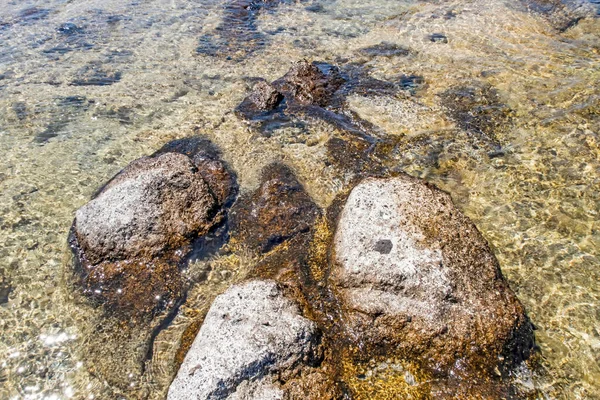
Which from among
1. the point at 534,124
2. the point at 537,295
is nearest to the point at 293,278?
the point at 537,295

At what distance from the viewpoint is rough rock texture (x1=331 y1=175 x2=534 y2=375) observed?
3648mm

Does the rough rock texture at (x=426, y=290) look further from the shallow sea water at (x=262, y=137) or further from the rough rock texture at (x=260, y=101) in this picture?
the rough rock texture at (x=260, y=101)

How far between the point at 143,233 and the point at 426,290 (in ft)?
9.91

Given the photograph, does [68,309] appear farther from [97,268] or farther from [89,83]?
[89,83]

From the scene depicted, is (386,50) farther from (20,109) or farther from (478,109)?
(20,109)

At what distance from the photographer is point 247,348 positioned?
11.2 ft

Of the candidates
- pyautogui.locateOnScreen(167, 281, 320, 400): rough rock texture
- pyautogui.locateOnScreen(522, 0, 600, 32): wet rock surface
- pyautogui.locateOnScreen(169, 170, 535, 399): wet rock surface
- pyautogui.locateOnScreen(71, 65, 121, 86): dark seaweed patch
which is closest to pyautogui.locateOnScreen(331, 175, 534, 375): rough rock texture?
pyautogui.locateOnScreen(169, 170, 535, 399): wet rock surface

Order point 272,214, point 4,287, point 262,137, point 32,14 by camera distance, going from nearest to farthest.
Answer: point 4,287, point 272,214, point 262,137, point 32,14

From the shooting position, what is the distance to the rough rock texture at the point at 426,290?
3.65 metres

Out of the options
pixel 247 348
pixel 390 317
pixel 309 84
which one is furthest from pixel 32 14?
pixel 390 317

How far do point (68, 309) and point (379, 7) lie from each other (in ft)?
33.8

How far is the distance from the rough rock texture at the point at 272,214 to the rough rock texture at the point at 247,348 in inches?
42.8

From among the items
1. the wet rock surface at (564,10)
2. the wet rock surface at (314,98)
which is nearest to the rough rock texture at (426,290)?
the wet rock surface at (314,98)

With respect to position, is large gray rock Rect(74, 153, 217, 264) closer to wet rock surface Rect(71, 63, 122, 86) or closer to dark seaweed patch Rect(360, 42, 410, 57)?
wet rock surface Rect(71, 63, 122, 86)
